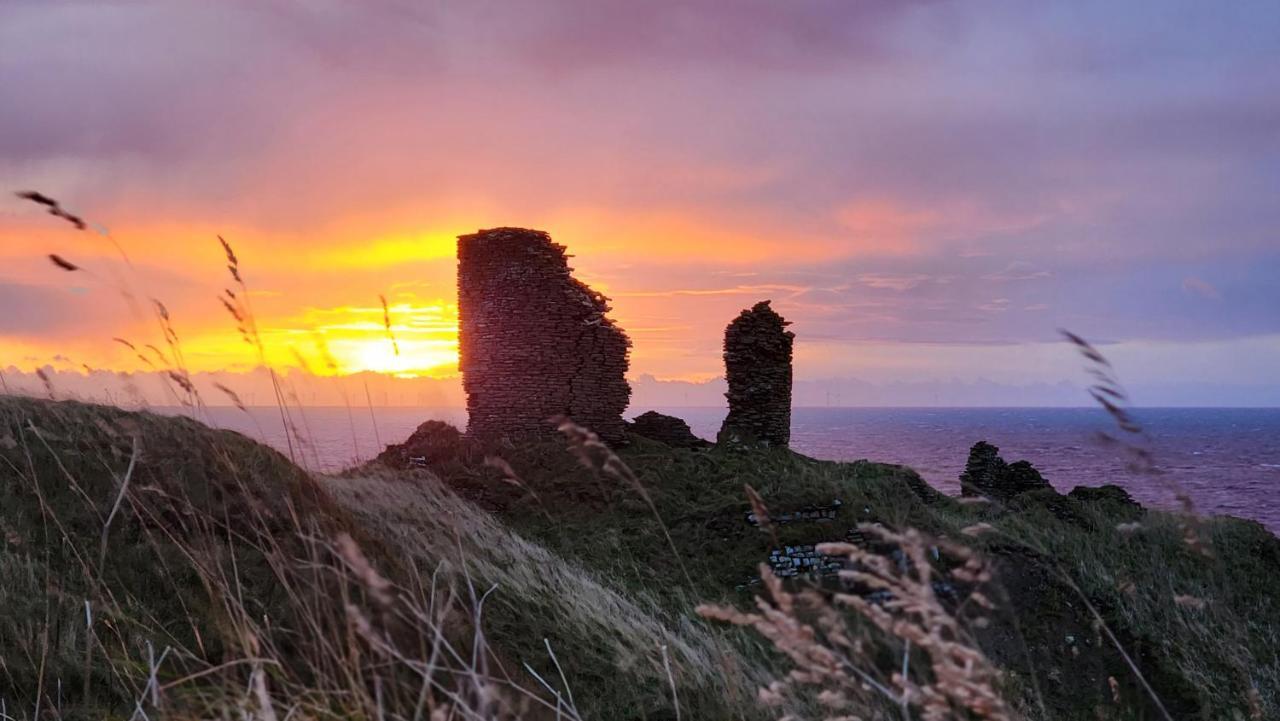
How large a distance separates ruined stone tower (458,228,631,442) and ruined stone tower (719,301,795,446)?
3812 millimetres

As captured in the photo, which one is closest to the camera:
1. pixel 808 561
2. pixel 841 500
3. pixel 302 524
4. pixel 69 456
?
pixel 302 524

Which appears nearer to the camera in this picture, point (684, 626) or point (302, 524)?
point (302, 524)

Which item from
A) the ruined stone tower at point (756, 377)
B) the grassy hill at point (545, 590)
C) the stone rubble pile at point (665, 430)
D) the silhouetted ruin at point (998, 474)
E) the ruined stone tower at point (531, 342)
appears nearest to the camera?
the grassy hill at point (545, 590)

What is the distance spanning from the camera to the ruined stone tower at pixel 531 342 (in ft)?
66.9

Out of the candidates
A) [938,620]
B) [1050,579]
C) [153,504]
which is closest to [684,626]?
[153,504]

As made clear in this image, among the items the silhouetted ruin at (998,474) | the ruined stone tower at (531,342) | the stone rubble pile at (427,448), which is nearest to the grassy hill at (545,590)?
the stone rubble pile at (427,448)

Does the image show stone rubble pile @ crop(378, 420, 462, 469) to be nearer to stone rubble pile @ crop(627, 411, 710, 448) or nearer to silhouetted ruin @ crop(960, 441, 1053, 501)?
stone rubble pile @ crop(627, 411, 710, 448)

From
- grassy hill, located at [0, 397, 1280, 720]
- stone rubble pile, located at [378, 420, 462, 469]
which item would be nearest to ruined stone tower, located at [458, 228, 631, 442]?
stone rubble pile, located at [378, 420, 462, 469]

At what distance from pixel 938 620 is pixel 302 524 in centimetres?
451

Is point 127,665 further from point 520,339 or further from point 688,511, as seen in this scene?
point 520,339

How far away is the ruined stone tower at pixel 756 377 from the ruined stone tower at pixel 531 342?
3812 millimetres

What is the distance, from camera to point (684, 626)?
823 centimetres

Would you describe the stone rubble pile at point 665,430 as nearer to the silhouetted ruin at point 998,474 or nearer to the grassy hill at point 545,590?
the grassy hill at point 545,590

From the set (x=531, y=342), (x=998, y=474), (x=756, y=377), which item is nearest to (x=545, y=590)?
(x=531, y=342)
